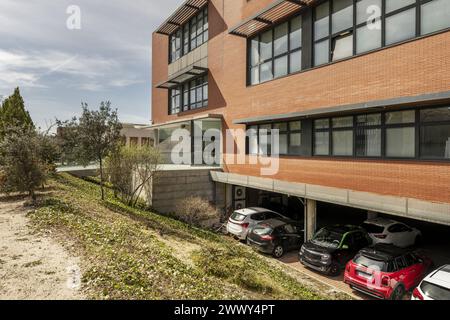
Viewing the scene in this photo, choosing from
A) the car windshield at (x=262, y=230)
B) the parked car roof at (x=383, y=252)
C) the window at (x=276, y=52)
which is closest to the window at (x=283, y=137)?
the window at (x=276, y=52)

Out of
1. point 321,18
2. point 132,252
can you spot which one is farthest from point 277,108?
point 132,252

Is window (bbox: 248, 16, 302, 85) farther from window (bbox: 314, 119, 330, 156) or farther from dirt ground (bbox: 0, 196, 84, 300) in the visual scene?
dirt ground (bbox: 0, 196, 84, 300)

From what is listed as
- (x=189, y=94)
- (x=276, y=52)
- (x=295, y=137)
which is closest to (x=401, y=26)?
(x=295, y=137)

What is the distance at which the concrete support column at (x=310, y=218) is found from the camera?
44.4 feet

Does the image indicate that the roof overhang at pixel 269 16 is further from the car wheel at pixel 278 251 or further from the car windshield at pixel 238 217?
the car wheel at pixel 278 251

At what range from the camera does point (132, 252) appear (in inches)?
335

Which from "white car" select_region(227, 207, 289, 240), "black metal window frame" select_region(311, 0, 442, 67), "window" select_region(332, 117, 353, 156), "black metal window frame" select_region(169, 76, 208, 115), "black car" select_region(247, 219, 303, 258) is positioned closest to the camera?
"black metal window frame" select_region(311, 0, 442, 67)

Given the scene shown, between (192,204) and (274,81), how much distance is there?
797 cm

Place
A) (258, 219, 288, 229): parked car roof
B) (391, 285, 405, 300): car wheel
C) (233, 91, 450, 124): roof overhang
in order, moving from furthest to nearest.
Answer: (258, 219, 288, 229): parked car roof → (233, 91, 450, 124): roof overhang → (391, 285, 405, 300): car wheel

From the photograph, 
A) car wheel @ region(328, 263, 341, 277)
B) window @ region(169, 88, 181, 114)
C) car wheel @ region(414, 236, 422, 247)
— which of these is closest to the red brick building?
car wheel @ region(328, 263, 341, 277)

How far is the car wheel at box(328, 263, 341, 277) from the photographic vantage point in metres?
10.9

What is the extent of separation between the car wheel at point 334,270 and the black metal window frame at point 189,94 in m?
15.0

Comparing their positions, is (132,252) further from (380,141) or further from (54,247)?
(380,141)

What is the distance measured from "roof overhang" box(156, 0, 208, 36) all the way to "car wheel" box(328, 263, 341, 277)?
789 inches
